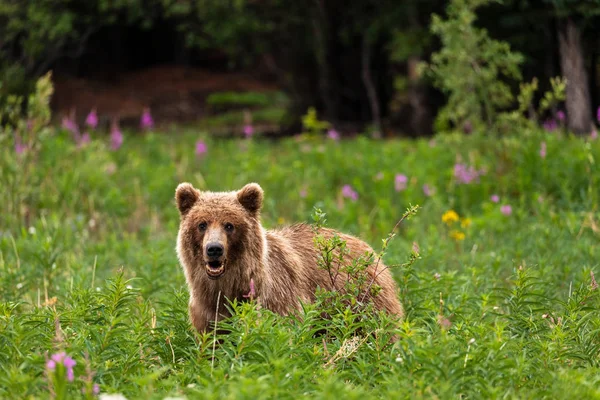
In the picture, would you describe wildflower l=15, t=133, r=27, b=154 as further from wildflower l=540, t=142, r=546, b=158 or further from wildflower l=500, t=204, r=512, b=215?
wildflower l=540, t=142, r=546, b=158

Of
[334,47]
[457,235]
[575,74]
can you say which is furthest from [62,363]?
[334,47]

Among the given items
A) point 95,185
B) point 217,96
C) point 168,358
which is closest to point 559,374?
point 168,358

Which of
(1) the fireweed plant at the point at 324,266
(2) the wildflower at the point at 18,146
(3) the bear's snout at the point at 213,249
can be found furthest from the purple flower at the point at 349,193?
(3) the bear's snout at the point at 213,249

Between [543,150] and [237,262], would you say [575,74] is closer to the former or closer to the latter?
[543,150]

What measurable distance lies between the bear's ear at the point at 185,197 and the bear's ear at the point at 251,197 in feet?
1.04

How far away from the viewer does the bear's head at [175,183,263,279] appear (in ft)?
17.6

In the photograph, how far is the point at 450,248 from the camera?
841 cm

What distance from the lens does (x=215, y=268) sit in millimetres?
5410

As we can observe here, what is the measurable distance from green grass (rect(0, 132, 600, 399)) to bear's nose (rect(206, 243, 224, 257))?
437mm

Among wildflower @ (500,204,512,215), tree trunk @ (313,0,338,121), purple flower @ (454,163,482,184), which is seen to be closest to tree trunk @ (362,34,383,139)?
tree trunk @ (313,0,338,121)

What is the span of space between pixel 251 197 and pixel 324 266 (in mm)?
757

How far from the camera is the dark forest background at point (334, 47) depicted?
52.6ft

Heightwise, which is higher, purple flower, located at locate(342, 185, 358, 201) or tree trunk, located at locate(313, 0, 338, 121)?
tree trunk, located at locate(313, 0, 338, 121)

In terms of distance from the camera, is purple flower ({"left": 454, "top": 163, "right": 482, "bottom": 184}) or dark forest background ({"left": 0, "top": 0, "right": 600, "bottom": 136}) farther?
dark forest background ({"left": 0, "top": 0, "right": 600, "bottom": 136})
